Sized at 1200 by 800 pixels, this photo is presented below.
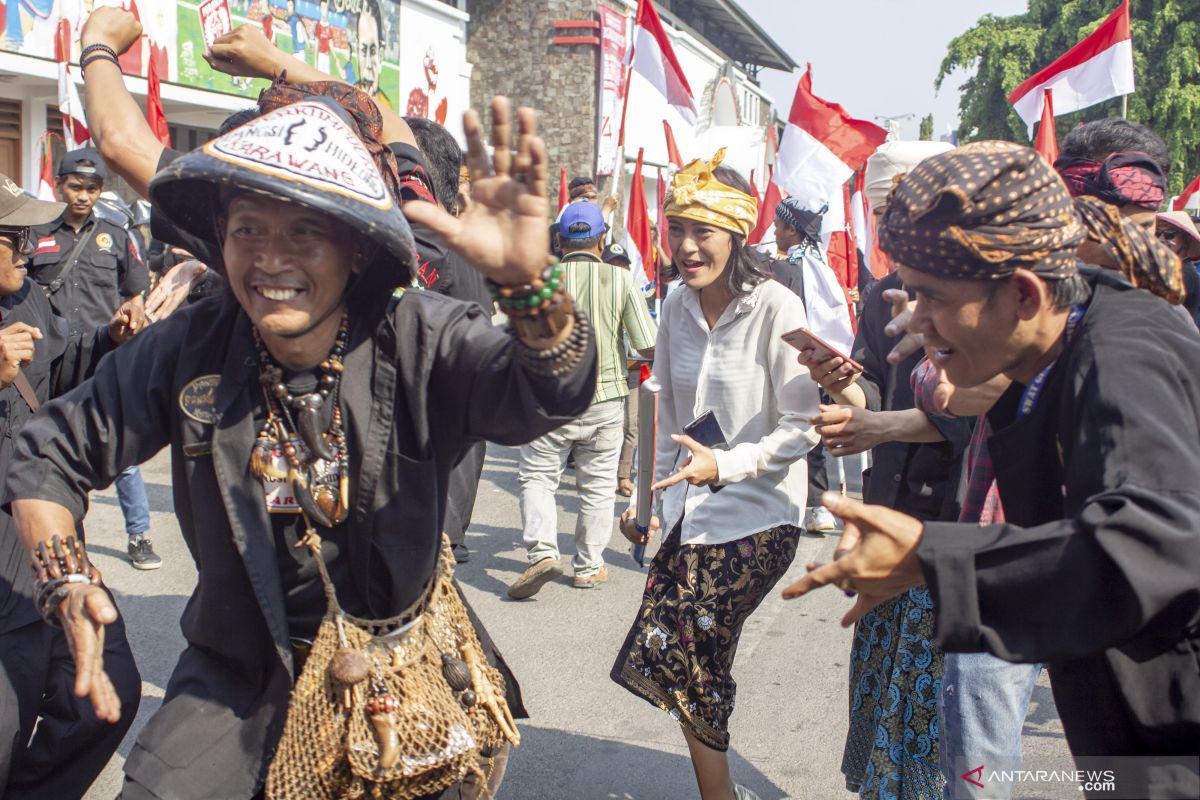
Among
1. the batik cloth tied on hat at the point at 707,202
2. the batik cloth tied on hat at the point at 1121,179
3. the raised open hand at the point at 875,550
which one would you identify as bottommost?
the raised open hand at the point at 875,550

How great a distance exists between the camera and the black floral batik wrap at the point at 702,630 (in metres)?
3.69

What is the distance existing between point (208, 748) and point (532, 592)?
4153 mm

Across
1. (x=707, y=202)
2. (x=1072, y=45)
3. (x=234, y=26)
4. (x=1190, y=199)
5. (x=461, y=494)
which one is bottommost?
(x=461, y=494)

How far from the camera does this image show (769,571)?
12.4ft

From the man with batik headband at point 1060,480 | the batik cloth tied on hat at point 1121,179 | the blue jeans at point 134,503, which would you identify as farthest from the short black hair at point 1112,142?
the blue jeans at point 134,503

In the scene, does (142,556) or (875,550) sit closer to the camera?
(875,550)

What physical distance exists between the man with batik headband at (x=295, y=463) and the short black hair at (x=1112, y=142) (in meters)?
2.49

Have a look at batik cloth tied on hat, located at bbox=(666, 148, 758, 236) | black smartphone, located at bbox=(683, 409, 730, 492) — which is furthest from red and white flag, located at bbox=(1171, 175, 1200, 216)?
black smartphone, located at bbox=(683, 409, 730, 492)

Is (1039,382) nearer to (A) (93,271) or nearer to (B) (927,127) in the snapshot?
(A) (93,271)

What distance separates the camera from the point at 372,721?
2307 millimetres

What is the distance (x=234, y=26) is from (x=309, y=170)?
16.1 metres

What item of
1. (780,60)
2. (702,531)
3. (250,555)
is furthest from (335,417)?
(780,60)

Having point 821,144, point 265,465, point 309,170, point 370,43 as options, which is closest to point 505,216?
point 309,170

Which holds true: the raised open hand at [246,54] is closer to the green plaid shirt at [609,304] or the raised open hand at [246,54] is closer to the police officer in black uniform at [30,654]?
the police officer in black uniform at [30,654]
